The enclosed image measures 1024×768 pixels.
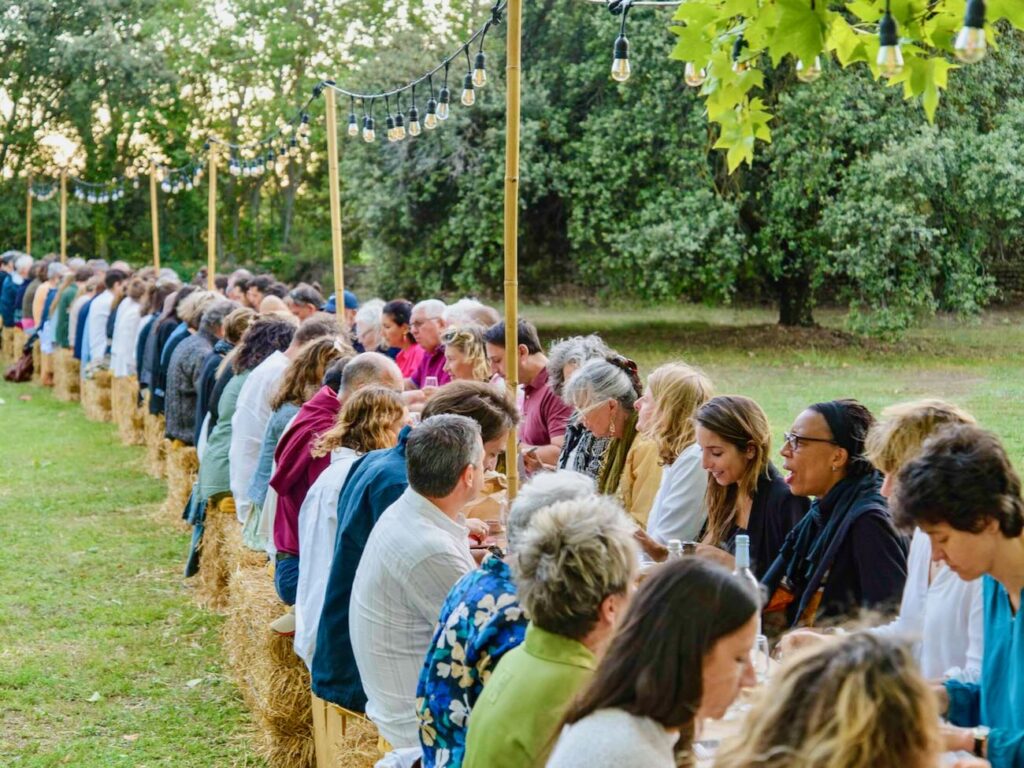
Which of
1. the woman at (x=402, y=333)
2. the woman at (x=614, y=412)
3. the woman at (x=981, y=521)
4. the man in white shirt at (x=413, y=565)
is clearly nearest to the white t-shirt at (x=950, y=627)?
the woman at (x=981, y=521)

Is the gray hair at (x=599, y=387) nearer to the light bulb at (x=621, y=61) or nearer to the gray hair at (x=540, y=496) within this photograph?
the light bulb at (x=621, y=61)

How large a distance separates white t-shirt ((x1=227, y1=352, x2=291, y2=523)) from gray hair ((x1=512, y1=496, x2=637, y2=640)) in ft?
12.8

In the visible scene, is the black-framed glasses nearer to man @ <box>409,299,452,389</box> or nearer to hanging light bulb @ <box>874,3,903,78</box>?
hanging light bulb @ <box>874,3,903,78</box>

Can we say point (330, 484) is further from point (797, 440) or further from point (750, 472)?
point (797, 440)

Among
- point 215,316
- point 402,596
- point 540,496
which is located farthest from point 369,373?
Result: point 215,316

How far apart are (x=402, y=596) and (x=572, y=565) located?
1.18 m

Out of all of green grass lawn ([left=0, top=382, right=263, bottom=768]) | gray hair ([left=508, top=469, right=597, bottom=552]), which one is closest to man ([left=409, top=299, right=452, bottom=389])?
green grass lawn ([left=0, top=382, right=263, bottom=768])

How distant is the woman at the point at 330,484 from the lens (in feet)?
14.3

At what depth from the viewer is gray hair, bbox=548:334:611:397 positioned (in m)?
5.88

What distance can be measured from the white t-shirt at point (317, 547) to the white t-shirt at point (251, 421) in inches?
71.6

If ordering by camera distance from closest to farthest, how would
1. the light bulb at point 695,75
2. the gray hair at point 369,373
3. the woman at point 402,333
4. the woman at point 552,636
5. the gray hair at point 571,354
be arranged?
1. the woman at point 552,636
2. the light bulb at point 695,75
3. the gray hair at point 369,373
4. the gray hair at point 571,354
5. the woman at point 402,333

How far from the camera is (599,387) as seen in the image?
16.8 ft

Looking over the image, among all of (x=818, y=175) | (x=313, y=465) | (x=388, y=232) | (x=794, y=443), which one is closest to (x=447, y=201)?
(x=388, y=232)

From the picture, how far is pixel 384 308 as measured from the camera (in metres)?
8.15
